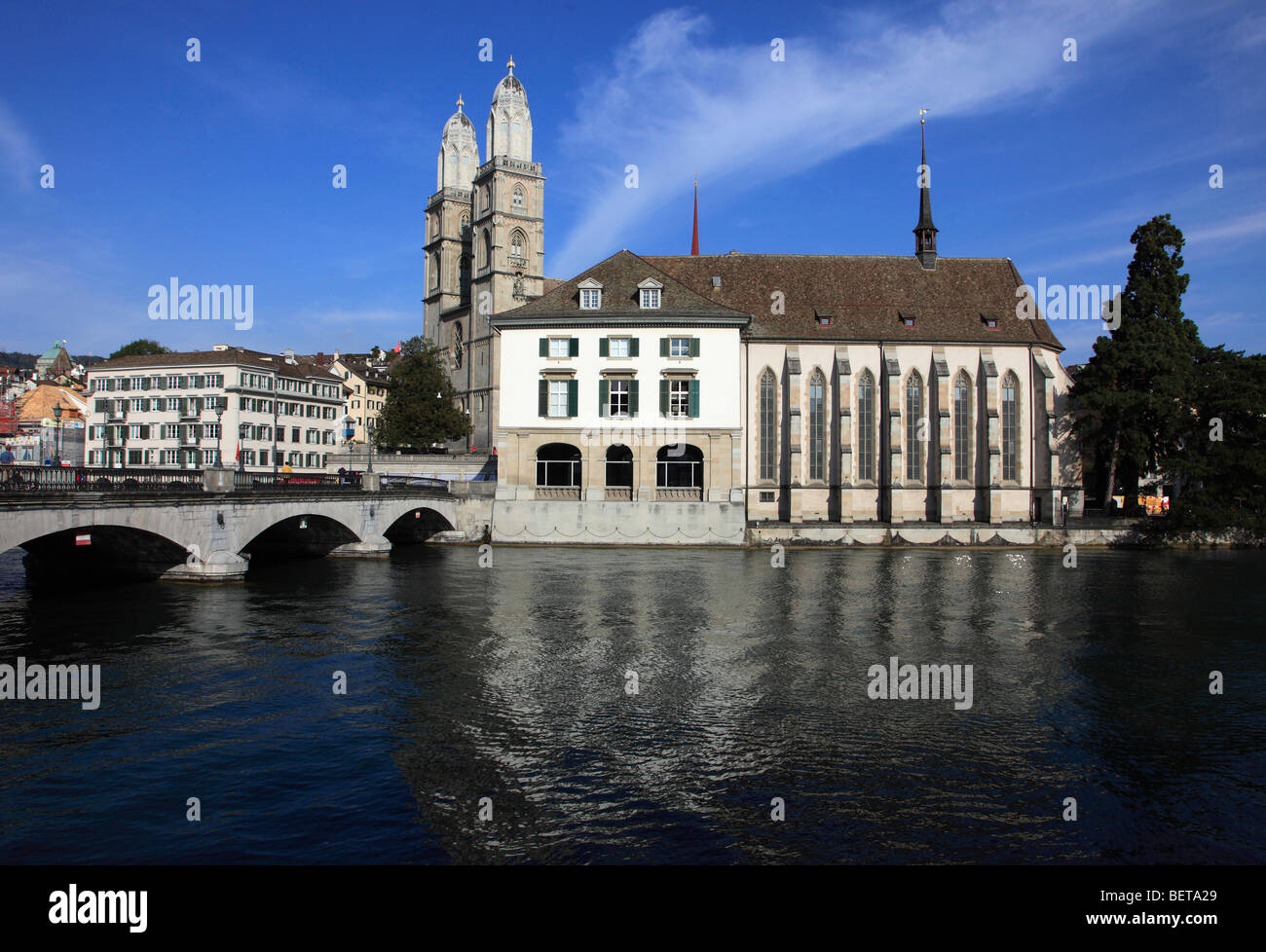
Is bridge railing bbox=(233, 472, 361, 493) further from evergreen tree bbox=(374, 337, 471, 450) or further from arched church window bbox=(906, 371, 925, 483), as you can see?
arched church window bbox=(906, 371, 925, 483)

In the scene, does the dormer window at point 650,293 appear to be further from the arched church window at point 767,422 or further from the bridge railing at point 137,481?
the bridge railing at point 137,481

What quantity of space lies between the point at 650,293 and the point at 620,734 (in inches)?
1579

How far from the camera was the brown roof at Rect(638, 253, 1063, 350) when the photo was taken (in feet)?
192

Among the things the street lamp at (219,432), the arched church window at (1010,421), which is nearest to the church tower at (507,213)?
the street lamp at (219,432)

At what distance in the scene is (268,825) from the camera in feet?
35.3

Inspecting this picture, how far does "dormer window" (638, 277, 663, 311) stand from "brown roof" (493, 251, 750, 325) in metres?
0.26

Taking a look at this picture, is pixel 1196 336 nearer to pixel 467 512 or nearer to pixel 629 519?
pixel 629 519

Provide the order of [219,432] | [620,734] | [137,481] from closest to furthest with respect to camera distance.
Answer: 1. [620,734]
2. [137,481]
3. [219,432]

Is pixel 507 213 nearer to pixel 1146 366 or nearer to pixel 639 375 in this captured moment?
pixel 639 375

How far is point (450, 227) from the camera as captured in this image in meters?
97.4

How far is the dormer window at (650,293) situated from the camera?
5153 centimetres

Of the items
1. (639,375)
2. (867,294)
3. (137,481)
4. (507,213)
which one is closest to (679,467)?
(639,375)

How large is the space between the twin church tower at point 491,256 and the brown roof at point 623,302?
3131cm
